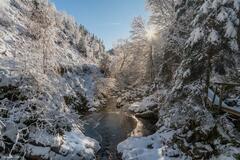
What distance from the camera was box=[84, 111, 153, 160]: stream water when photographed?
14000 mm

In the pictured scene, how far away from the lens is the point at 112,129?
1800 centimetres

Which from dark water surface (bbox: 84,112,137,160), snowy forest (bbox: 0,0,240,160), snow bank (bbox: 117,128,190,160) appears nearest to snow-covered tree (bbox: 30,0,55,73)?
snowy forest (bbox: 0,0,240,160)

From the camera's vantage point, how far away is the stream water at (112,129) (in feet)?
45.9

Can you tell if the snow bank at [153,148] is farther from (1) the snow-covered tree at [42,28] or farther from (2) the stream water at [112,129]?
(1) the snow-covered tree at [42,28]

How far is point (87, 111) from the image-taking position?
2377 centimetres

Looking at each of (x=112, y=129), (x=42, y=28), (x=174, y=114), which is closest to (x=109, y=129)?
(x=112, y=129)

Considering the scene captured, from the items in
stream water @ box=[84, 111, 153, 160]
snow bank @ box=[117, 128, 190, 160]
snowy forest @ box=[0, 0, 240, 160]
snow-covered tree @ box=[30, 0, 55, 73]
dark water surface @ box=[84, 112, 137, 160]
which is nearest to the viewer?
snowy forest @ box=[0, 0, 240, 160]

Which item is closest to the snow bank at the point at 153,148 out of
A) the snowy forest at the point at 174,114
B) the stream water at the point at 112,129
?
the snowy forest at the point at 174,114

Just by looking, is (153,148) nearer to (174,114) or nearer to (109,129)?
(174,114)

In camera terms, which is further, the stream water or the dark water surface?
the stream water

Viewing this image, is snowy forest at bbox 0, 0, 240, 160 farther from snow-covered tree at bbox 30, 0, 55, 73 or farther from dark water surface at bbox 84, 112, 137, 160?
snow-covered tree at bbox 30, 0, 55, 73

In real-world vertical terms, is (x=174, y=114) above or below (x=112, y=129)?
above

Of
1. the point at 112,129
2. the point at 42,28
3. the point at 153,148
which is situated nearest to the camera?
the point at 153,148

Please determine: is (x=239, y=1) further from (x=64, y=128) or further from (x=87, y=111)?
(x=87, y=111)
